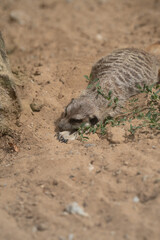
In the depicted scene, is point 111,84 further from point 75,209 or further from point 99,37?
point 99,37

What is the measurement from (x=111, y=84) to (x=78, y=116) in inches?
31.1

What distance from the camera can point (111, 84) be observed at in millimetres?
4012

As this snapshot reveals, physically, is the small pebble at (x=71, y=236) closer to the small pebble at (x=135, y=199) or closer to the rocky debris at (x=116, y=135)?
the small pebble at (x=135, y=199)

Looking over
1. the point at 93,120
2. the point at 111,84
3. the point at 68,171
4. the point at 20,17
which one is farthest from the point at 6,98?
the point at 20,17

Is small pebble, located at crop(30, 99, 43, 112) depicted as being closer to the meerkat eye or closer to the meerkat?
the meerkat

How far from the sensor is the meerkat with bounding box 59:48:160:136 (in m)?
3.62

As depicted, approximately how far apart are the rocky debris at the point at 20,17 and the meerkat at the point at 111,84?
3.07m

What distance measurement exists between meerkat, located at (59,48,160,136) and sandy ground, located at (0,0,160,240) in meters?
0.29

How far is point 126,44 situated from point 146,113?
8.14 feet

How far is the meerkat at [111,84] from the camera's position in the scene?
362cm

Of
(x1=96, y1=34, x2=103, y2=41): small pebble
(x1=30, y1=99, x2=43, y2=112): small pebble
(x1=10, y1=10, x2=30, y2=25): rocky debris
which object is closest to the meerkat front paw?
(x1=30, y1=99, x2=43, y2=112): small pebble

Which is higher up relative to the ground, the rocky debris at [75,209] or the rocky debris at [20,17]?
the rocky debris at [20,17]

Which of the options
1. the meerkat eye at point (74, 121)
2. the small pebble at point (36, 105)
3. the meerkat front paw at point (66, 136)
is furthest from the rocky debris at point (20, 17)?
the meerkat front paw at point (66, 136)

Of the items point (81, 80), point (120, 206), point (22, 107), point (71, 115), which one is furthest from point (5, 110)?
point (120, 206)
